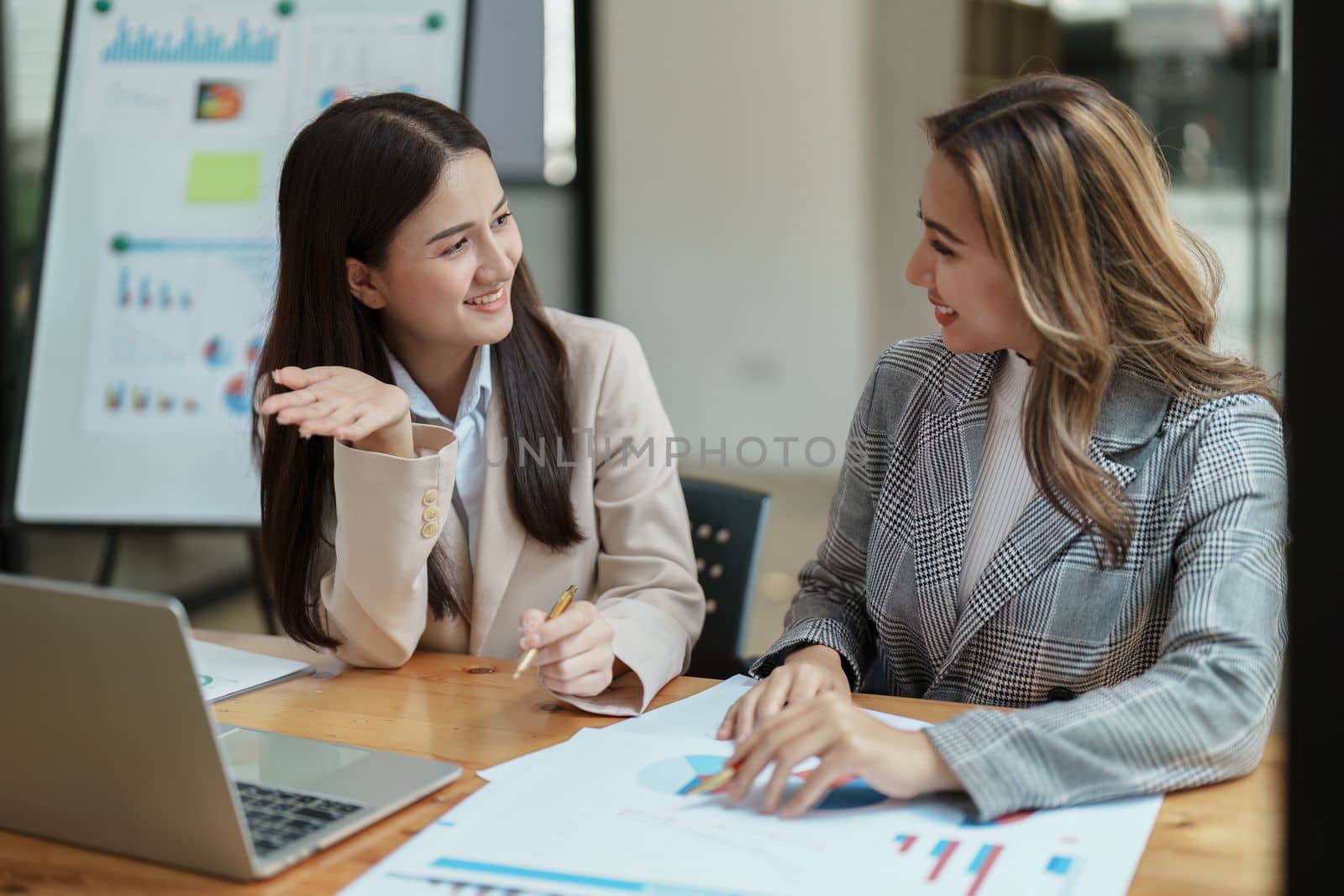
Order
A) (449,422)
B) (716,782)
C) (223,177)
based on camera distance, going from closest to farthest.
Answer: (716,782) → (449,422) → (223,177)

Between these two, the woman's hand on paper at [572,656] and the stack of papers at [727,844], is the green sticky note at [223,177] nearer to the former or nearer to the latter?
the woman's hand on paper at [572,656]

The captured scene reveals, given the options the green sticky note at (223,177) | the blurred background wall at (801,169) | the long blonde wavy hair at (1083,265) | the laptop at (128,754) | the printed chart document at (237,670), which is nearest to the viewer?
the laptop at (128,754)

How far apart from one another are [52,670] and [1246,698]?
34.8 inches

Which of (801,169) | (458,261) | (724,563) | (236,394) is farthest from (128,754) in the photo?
(801,169)

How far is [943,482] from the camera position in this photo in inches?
53.9

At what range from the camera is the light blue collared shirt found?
64.3 inches

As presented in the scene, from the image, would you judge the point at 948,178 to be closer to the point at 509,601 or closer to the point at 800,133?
the point at 509,601

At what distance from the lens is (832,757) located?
0.95 m

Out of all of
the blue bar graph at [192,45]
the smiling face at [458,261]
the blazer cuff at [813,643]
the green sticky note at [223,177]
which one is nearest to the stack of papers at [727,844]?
the blazer cuff at [813,643]

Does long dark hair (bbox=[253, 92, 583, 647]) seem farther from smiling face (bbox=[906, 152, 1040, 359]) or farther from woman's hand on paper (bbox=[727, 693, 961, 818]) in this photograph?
woman's hand on paper (bbox=[727, 693, 961, 818])

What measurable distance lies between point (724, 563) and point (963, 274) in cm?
62

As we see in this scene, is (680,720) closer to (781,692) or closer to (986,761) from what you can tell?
(781,692)

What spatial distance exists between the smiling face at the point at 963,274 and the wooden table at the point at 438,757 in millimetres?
362

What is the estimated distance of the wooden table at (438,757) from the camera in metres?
0.88
